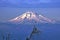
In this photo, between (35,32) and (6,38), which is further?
(6,38)

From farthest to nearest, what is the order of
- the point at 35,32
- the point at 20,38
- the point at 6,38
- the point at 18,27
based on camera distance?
1. the point at 18,27
2. the point at 20,38
3. the point at 6,38
4. the point at 35,32

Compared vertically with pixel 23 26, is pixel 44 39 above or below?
below

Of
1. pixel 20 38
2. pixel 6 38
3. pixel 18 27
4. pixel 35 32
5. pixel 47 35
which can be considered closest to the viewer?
pixel 35 32

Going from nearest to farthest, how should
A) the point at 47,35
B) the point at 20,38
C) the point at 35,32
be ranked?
the point at 35,32, the point at 20,38, the point at 47,35

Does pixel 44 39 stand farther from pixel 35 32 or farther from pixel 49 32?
pixel 35 32

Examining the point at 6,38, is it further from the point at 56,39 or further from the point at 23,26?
the point at 56,39

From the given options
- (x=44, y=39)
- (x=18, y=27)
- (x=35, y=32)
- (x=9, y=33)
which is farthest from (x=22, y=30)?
(x=35, y=32)

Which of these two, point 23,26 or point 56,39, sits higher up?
point 23,26

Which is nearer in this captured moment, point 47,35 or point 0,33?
point 0,33

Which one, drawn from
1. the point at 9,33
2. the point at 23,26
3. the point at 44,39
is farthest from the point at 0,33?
the point at 44,39
